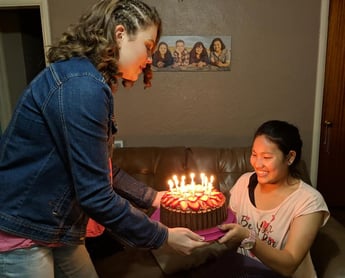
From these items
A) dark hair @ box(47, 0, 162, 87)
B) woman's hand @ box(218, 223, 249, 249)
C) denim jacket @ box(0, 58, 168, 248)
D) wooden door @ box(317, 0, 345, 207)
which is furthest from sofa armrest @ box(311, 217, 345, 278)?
wooden door @ box(317, 0, 345, 207)

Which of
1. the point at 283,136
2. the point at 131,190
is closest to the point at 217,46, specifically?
the point at 283,136

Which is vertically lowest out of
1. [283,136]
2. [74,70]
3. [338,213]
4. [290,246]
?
[338,213]

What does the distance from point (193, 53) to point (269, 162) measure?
1.31 meters

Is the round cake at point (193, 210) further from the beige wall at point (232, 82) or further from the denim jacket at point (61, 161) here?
the beige wall at point (232, 82)

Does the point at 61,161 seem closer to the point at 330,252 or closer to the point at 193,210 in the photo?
the point at 193,210

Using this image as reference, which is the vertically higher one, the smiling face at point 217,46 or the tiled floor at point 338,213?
the smiling face at point 217,46

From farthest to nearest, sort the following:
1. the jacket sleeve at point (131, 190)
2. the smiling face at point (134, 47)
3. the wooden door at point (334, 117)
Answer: the wooden door at point (334, 117) → the jacket sleeve at point (131, 190) → the smiling face at point (134, 47)

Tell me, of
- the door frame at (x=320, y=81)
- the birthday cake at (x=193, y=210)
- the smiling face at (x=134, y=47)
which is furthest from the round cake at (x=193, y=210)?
the door frame at (x=320, y=81)

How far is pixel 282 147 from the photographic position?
5.38ft

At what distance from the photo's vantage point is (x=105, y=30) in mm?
1000

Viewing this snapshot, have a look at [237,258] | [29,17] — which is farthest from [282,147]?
→ [29,17]

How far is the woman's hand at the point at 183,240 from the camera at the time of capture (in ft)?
3.84

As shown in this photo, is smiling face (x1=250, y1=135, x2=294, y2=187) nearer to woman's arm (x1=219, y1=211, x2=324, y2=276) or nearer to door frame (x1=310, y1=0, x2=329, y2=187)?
woman's arm (x1=219, y1=211, x2=324, y2=276)

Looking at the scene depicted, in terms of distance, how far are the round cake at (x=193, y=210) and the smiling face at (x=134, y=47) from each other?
0.55 meters
